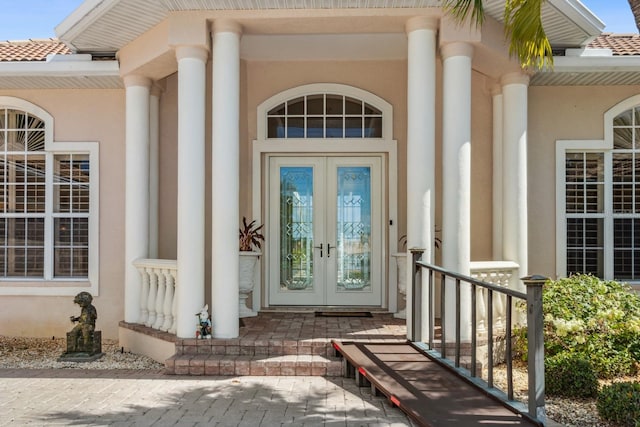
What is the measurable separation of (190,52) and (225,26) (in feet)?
1.73

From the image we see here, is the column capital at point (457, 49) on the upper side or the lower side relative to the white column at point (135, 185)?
upper

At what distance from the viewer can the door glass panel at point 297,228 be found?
356 inches

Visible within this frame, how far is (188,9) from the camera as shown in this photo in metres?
6.52

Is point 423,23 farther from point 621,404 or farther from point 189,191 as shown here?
point 621,404

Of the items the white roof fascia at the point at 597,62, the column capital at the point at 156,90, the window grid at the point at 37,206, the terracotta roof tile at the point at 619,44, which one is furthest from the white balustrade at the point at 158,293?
the terracotta roof tile at the point at 619,44

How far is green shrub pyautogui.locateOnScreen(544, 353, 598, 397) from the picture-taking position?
5.75m

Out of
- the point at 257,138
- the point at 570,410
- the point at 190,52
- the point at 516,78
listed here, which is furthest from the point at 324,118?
the point at 570,410

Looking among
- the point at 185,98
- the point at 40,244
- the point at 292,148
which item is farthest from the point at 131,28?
the point at 40,244

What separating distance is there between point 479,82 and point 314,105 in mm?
2650

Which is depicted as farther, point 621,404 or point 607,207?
point 607,207

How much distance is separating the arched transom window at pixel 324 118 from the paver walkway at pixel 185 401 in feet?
13.6

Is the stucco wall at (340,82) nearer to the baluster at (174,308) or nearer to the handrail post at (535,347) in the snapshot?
the baluster at (174,308)

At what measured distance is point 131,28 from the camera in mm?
7172

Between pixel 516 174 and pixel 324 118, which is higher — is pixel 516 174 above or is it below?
below
